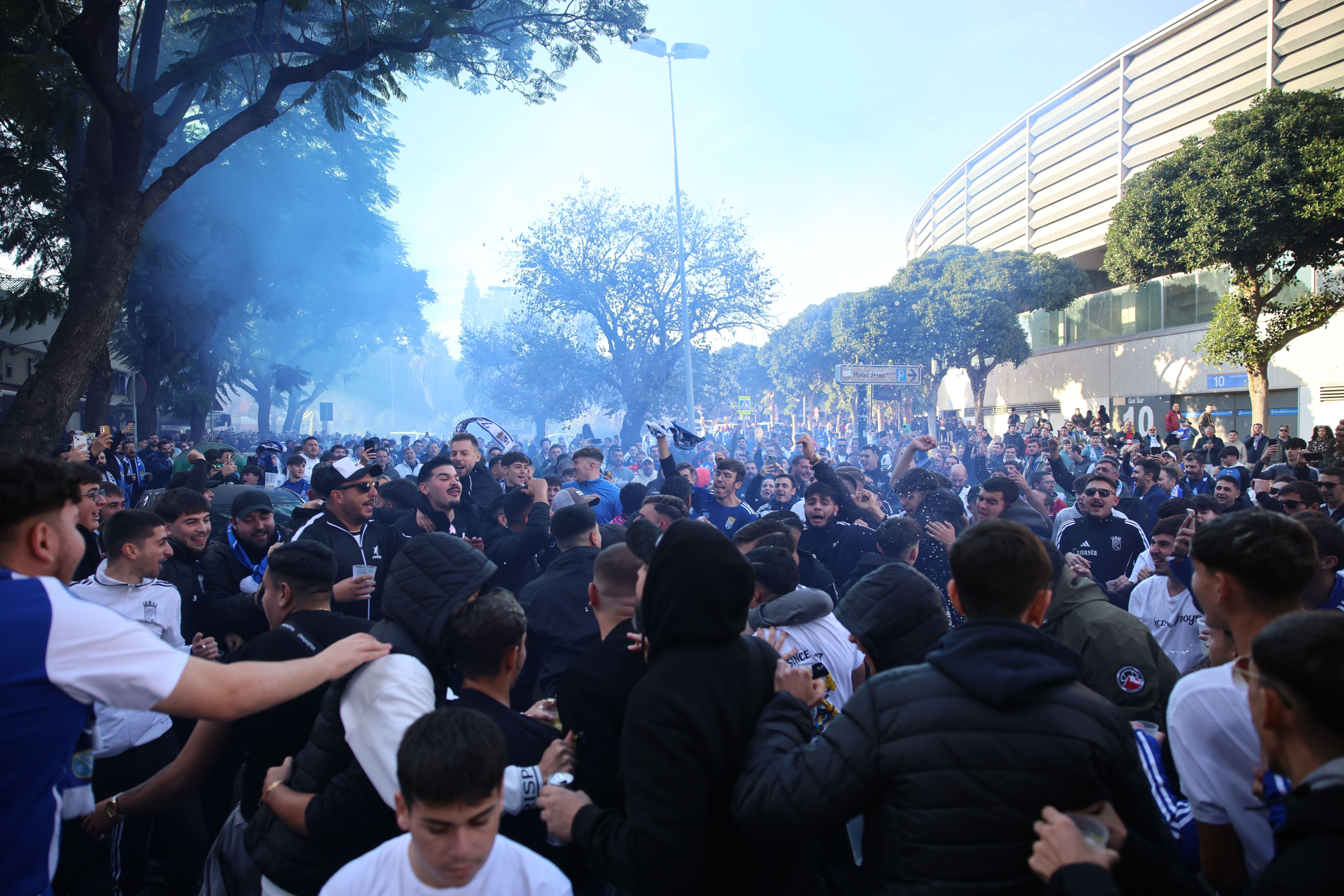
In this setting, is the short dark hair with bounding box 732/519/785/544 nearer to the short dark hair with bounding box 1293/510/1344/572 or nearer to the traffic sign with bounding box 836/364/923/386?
the short dark hair with bounding box 1293/510/1344/572

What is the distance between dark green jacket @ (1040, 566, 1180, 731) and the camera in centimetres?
288

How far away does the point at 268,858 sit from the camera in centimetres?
221

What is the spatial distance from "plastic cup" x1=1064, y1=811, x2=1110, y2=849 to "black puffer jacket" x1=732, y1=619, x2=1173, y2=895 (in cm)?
2

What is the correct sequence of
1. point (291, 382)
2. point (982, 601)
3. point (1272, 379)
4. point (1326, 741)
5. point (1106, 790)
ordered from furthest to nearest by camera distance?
point (291, 382), point (1272, 379), point (982, 601), point (1106, 790), point (1326, 741)

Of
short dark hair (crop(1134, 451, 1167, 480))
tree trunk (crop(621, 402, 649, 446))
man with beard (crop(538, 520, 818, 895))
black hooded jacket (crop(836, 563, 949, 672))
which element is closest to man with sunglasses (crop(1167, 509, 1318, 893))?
black hooded jacket (crop(836, 563, 949, 672))

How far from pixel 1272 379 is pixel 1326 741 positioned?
3029 centimetres

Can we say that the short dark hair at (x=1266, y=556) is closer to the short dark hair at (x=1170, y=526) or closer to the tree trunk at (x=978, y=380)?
the short dark hair at (x=1170, y=526)

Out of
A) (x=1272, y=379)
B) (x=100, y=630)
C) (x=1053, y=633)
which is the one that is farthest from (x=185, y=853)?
(x=1272, y=379)

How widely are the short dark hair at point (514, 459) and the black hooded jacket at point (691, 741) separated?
6.09 m

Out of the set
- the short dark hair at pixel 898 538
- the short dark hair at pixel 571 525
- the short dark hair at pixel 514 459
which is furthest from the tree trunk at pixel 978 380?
the short dark hair at pixel 571 525

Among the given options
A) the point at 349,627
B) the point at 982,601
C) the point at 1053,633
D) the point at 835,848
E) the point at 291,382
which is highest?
the point at 291,382

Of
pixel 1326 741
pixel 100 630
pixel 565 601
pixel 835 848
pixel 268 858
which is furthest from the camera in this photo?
pixel 565 601

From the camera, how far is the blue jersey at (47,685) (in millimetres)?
1716

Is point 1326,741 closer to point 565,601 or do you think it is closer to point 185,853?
point 565,601
